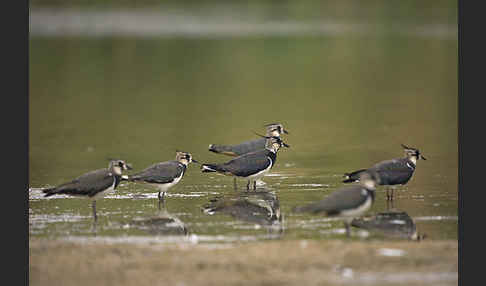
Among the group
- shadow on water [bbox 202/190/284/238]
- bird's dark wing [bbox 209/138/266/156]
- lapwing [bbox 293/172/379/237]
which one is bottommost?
shadow on water [bbox 202/190/284/238]

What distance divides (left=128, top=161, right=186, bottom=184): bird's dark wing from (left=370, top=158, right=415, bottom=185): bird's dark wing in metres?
2.62

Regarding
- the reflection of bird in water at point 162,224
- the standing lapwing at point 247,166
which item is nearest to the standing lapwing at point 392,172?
the standing lapwing at point 247,166

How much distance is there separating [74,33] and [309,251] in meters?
37.1

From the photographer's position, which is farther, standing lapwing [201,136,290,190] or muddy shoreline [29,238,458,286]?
standing lapwing [201,136,290,190]

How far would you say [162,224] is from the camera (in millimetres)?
11273

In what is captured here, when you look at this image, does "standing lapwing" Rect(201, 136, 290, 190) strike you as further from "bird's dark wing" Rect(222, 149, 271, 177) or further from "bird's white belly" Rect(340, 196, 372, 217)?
"bird's white belly" Rect(340, 196, 372, 217)

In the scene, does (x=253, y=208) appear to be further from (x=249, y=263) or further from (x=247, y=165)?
(x=249, y=263)

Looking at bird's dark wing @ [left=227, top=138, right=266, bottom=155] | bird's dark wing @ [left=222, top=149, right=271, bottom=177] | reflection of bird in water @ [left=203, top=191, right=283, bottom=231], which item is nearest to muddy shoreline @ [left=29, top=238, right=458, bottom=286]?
reflection of bird in water @ [left=203, top=191, right=283, bottom=231]

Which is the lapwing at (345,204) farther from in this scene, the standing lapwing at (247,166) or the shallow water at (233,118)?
the standing lapwing at (247,166)

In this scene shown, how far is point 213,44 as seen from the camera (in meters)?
41.5

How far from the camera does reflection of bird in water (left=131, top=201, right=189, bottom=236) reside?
A: 1089 cm

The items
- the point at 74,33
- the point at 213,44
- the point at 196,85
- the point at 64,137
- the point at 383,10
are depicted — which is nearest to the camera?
the point at 64,137

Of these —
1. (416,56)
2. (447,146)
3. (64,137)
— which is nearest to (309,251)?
(447,146)

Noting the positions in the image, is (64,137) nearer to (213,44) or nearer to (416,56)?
(416,56)
